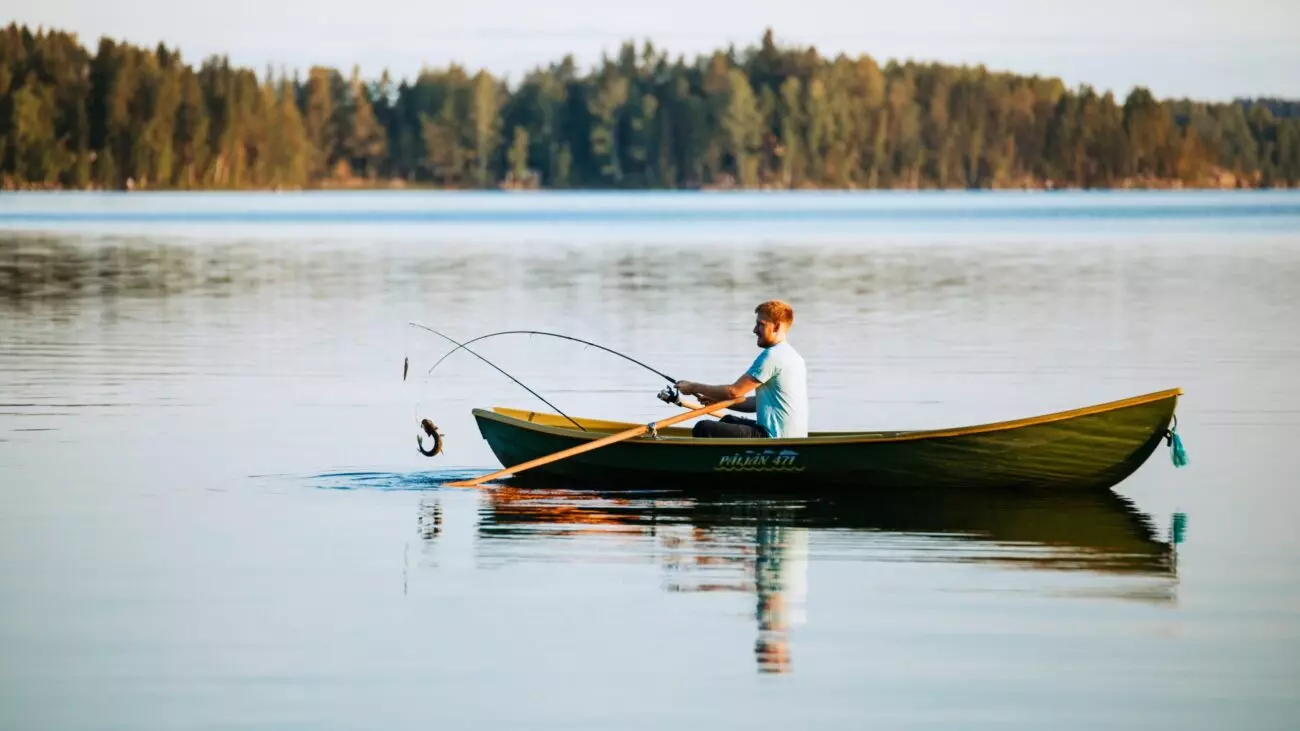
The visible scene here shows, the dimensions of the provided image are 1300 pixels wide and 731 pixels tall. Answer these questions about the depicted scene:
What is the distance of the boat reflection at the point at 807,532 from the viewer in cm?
1217

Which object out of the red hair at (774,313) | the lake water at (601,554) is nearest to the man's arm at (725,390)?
the red hair at (774,313)

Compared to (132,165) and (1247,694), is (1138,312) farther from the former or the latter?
(132,165)

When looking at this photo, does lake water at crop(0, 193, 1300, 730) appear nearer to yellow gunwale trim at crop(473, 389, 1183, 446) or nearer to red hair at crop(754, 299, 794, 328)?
yellow gunwale trim at crop(473, 389, 1183, 446)

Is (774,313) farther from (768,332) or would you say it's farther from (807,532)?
(807,532)

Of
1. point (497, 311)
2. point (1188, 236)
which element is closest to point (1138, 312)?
point (497, 311)

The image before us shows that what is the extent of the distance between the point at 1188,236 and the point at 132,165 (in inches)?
5219

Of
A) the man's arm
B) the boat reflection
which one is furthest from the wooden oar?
the boat reflection

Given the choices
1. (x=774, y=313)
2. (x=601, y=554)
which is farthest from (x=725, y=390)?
(x=601, y=554)

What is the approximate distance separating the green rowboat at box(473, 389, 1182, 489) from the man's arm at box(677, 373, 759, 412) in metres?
0.36

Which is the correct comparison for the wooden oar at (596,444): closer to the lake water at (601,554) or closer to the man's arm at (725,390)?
the man's arm at (725,390)

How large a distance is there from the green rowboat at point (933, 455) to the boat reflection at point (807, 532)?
0.15 metres

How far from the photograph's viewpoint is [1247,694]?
9508 millimetres

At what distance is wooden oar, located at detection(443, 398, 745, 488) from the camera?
49.7 feet

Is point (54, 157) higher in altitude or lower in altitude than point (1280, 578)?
higher
